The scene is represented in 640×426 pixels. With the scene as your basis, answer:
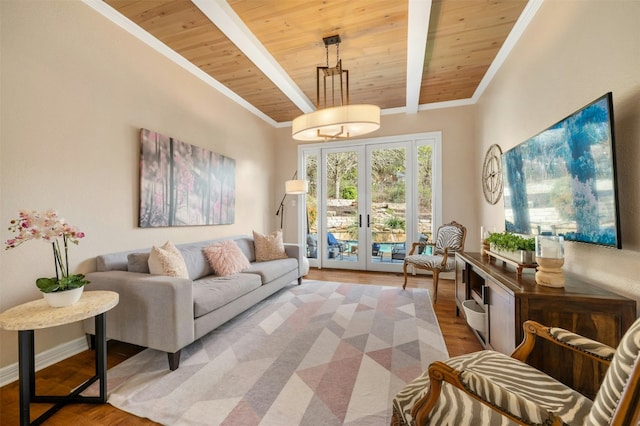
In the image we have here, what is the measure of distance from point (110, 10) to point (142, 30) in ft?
0.97

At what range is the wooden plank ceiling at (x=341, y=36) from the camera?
2.34 m

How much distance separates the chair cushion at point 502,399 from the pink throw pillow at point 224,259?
237 centimetres

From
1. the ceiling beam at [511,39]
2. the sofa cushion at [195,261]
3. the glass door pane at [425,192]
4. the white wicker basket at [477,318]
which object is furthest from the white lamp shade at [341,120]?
the glass door pane at [425,192]

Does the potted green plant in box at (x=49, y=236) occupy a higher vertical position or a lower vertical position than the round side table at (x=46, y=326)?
→ higher

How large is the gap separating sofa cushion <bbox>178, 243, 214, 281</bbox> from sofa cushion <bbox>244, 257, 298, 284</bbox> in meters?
0.44

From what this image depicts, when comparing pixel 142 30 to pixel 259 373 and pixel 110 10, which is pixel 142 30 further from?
pixel 259 373

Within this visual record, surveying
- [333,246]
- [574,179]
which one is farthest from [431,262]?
[333,246]

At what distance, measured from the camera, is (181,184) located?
124 inches

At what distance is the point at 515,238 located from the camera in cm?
198

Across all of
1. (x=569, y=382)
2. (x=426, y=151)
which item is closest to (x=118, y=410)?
(x=569, y=382)

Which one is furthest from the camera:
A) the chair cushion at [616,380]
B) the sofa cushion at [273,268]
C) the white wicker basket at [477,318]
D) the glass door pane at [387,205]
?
the glass door pane at [387,205]

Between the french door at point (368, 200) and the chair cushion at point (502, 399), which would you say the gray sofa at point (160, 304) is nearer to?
the chair cushion at point (502, 399)

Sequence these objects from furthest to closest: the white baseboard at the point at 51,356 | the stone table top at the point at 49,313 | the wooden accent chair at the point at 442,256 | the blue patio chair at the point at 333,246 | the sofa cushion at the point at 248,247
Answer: the blue patio chair at the point at 333,246 < the sofa cushion at the point at 248,247 < the wooden accent chair at the point at 442,256 < the white baseboard at the point at 51,356 < the stone table top at the point at 49,313

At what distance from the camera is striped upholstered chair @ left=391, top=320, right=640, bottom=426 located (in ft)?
2.31
